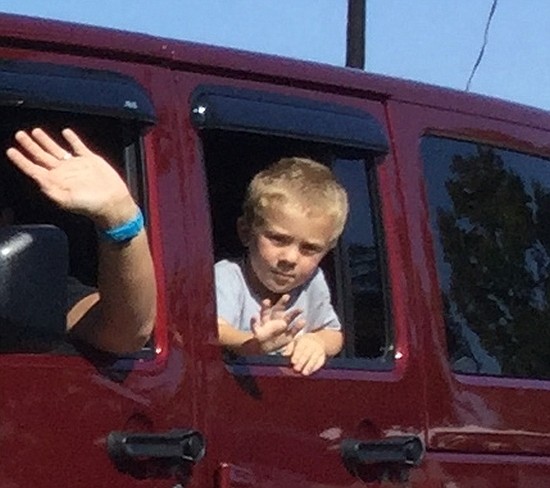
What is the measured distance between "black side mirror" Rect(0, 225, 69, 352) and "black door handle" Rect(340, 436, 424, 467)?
41.4 inches

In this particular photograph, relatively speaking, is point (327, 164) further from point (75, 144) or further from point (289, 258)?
point (75, 144)

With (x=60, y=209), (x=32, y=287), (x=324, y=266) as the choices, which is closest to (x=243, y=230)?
(x=324, y=266)

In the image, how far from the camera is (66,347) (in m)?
3.81

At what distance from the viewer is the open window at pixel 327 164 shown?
4312mm

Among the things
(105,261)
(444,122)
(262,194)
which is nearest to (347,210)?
(262,194)

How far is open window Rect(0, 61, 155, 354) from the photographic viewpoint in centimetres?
387

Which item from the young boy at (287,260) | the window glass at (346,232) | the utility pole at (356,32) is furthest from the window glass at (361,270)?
the utility pole at (356,32)

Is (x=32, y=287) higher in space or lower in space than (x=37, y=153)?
lower

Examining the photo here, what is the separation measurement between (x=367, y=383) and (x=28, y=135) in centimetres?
118

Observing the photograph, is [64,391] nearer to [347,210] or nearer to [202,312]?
[202,312]

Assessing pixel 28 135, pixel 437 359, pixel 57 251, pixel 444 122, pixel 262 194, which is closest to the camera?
pixel 57 251

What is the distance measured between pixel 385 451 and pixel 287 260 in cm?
52

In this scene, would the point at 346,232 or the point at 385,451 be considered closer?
the point at 385,451

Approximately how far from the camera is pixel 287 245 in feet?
14.4
